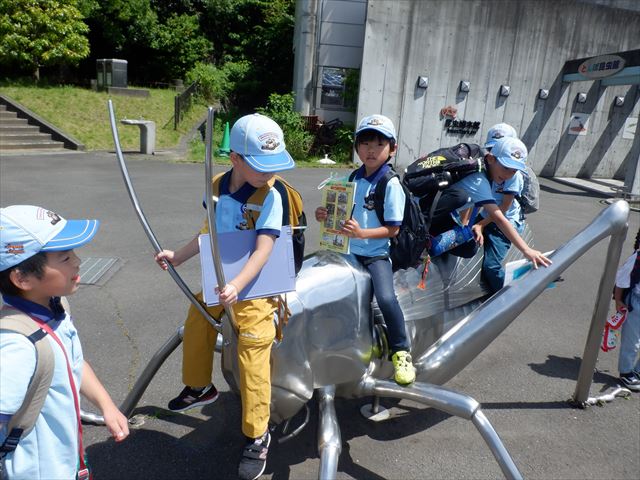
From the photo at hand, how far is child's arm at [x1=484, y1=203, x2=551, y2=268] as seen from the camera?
2912 millimetres

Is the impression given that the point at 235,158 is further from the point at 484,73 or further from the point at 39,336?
the point at 484,73

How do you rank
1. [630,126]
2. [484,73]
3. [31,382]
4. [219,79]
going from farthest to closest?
[219,79] → [630,126] → [484,73] → [31,382]

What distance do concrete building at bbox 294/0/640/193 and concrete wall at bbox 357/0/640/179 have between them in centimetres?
3

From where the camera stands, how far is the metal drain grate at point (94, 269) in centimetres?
508

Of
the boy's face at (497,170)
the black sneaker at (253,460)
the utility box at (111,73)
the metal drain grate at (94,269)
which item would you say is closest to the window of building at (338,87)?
the utility box at (111,73)

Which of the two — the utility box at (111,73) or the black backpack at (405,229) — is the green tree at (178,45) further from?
the black backpack at (405,229)

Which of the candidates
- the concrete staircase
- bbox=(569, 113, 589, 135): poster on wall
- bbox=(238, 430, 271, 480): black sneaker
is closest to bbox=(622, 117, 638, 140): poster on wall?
bbox=(569, 113, 589, 135): poster on wall

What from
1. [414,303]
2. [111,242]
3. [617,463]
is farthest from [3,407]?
[111,242]

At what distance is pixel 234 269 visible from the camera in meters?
1.99

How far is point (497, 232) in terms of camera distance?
12.7ft

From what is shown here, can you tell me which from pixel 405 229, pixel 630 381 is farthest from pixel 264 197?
pixel 630 381

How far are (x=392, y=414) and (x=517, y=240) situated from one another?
1337 millimetres

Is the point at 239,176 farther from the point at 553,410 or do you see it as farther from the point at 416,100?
the point at 416,100

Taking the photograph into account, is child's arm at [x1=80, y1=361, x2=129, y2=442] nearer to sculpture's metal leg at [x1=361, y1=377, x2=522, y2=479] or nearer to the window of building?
sculpture's metal leg at [x1=361, y1=377, x2=522, y2=479]
